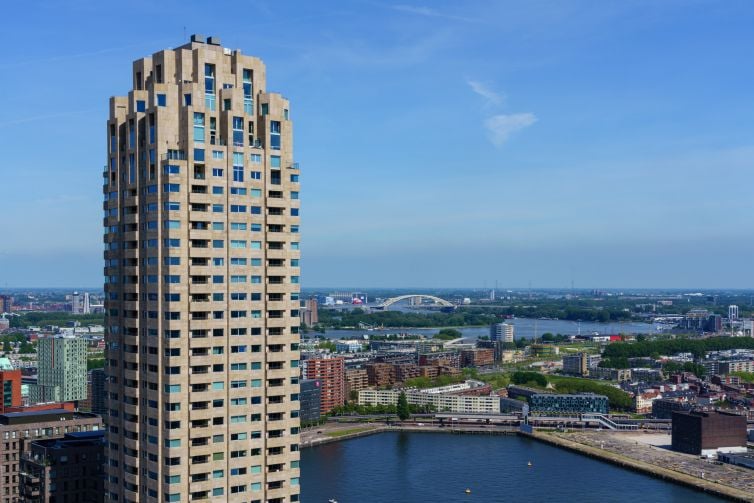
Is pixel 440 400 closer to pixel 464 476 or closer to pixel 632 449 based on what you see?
pixel 632 449

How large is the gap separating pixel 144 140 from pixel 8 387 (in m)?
54.7

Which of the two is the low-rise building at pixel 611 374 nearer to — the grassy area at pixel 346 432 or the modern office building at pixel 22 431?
the grassy area at pixel 346 432

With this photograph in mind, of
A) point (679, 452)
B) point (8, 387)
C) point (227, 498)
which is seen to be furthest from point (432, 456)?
point (227, 498)

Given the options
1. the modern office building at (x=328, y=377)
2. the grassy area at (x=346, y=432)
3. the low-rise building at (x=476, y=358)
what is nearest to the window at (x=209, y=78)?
the grassy area at (x=346, y=432)

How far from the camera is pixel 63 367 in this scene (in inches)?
3189

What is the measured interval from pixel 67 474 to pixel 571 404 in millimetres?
69535

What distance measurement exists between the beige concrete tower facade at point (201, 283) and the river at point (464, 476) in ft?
98.6

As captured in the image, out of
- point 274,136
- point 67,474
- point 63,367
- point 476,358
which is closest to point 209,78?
point 274,136

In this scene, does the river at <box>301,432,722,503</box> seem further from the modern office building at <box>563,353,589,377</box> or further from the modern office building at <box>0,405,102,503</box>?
the modern office building at <box>563,353,589,377</box>

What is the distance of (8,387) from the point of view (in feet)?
218

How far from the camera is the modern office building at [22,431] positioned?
96.0 ft

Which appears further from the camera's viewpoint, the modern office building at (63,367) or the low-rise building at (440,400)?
the low-rise building at (440,400)

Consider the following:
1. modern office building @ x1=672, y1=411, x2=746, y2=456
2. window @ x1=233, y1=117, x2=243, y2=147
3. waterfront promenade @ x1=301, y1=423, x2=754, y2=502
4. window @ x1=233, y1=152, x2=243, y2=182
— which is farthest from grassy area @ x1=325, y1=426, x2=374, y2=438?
window @ x1=233, y1=117, x2=243, y2=147

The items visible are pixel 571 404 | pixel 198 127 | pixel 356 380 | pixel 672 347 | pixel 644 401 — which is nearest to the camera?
pixel 198 127
